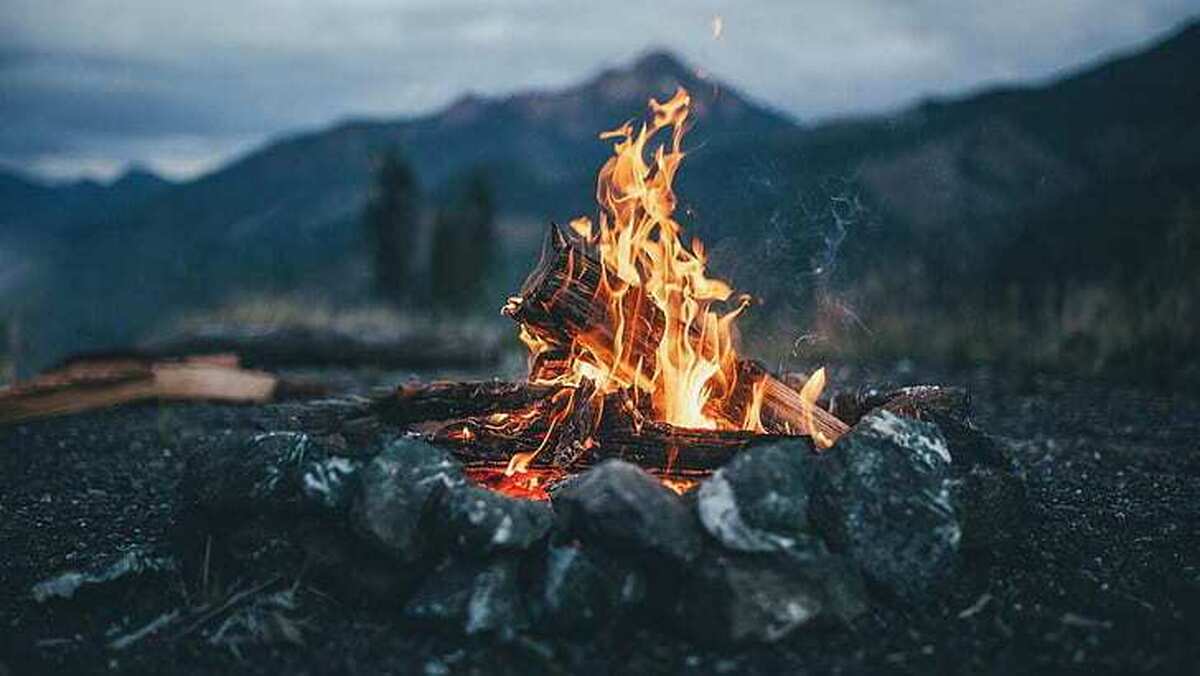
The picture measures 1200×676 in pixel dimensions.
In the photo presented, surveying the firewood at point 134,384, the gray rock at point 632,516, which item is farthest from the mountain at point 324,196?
the firewood at point 134,384

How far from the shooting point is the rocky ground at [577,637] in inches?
120

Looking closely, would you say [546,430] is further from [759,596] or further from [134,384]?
[134,384]

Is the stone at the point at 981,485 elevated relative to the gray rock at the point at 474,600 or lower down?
elevated

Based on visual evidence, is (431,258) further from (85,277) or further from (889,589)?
(85,277)

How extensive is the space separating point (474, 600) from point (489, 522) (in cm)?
28

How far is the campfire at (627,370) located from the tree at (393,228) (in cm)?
2051

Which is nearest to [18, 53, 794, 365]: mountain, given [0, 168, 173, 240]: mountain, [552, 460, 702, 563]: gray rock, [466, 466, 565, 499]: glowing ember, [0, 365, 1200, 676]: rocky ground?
[466, 466, 565, 499]: glowing ember

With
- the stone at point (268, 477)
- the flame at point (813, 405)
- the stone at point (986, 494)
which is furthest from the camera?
the flame at point (813, 405)

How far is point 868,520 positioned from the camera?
3.38m

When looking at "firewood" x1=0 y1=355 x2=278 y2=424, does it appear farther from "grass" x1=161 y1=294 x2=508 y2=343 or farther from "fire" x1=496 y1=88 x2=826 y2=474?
"grass" x1=161 y1=294 x2=508 y2=343

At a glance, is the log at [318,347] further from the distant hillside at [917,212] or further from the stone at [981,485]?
the stone at [981,485]

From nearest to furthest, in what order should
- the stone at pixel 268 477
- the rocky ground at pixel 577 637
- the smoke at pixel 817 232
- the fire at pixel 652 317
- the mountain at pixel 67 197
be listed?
1. the rocky ground at pixel 577 637
2. the stone at pixel 268 477
3. the fire at pixel 652 317
4. the smoke at pixel 817 232
5. the mountain at pixel 67 197

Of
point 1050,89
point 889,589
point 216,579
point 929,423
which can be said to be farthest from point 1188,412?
point 1050,89

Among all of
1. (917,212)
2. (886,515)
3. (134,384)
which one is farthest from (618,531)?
(917,212)
